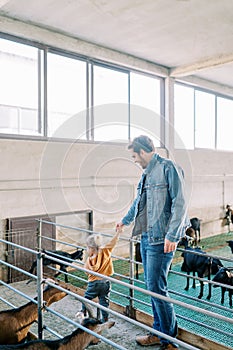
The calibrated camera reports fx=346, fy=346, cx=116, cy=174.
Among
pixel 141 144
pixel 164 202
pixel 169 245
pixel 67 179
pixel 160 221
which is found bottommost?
pixel 169 245

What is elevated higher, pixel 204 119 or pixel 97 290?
pixel 204 119

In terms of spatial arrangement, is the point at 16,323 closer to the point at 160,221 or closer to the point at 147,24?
the point at 160,221

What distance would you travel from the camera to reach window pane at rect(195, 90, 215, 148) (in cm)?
754

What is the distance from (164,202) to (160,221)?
115 millimetres

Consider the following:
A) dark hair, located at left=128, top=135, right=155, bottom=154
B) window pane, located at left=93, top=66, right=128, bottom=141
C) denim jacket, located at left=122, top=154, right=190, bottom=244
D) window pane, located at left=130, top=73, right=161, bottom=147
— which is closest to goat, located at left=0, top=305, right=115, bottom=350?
denim jacket, located at left=122, top=154, right=190, bottom=244

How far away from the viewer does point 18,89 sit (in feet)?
14.4

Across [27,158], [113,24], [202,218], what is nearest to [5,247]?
[27,158]

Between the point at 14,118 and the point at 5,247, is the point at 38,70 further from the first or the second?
the point at 5,247

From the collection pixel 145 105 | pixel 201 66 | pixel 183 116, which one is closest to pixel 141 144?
pixel 145 105

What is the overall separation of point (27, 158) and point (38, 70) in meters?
1.20

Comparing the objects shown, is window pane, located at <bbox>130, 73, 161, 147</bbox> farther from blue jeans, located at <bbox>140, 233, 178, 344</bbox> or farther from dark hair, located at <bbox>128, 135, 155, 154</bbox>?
blue jeans, located at <bbox>140, 233, 178, 344</bbox>

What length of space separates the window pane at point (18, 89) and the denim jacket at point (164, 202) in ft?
8.91

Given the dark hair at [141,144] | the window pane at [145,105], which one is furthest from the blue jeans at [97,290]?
the window pane at [145,105]

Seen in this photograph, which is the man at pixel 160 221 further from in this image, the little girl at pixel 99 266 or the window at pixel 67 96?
the window at pixel 67 96
